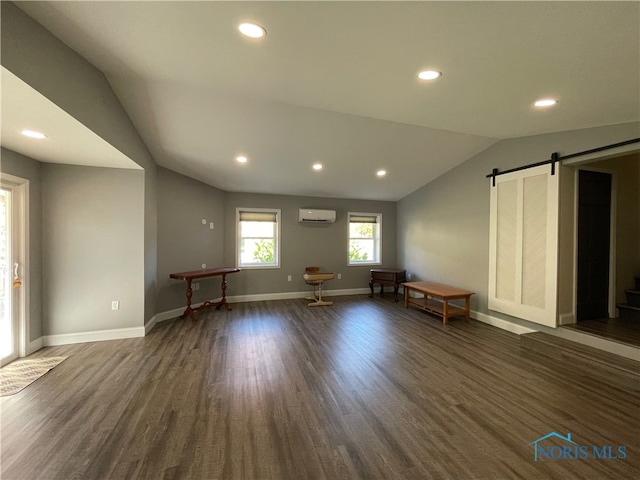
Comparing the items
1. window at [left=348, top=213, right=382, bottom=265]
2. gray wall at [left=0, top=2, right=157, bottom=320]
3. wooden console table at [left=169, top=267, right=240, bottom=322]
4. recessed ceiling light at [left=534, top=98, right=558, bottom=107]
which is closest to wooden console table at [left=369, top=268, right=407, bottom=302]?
window at [left=348, top=213, right=382, bottom=265]

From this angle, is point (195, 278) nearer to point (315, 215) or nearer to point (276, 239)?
point (276, 239)

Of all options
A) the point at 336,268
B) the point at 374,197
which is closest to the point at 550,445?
the point at 336,268

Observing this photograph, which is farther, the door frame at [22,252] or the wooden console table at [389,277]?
the wooden console table at [389,277]

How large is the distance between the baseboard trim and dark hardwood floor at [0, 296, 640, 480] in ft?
1.27

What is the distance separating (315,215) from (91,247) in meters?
3.96

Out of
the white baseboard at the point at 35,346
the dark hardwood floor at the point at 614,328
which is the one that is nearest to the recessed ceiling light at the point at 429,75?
the dark hardwood floor at the point at 614,328

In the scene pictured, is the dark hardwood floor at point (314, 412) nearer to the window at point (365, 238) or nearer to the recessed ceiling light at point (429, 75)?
the recessed ceiling light at point (429, 75)

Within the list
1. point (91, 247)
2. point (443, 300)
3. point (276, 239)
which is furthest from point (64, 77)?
point (443, 300)

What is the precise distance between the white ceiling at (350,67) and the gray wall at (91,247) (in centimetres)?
91

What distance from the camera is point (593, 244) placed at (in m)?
3.60

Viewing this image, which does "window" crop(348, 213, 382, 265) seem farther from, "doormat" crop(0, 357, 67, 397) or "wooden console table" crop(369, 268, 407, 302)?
"doormat" crop(0, 357, 67, 397)

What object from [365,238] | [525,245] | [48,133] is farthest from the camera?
[365,238]

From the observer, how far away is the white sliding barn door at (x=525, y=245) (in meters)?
3.29

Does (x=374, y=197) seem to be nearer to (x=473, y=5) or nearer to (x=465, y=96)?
(x=465, y=96)
